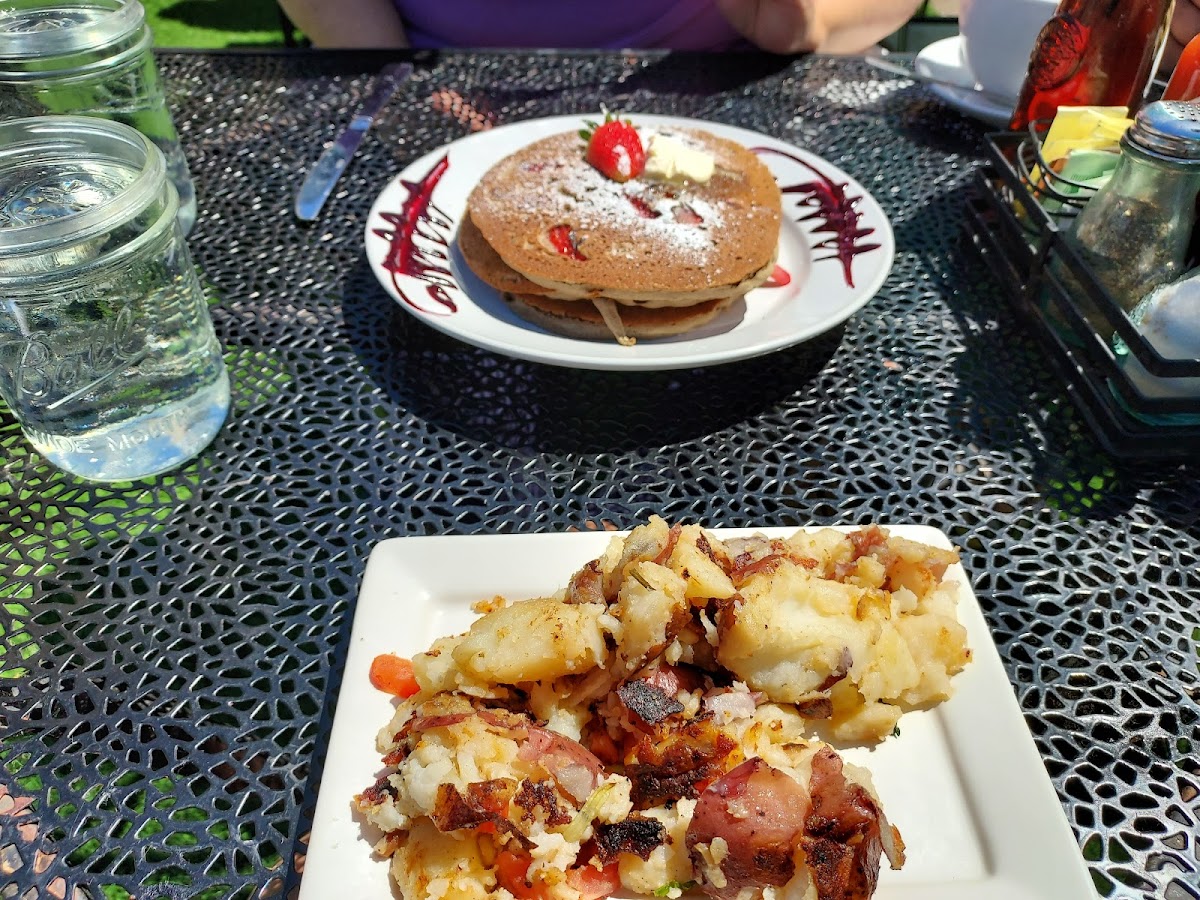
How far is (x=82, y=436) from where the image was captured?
1.34 metres

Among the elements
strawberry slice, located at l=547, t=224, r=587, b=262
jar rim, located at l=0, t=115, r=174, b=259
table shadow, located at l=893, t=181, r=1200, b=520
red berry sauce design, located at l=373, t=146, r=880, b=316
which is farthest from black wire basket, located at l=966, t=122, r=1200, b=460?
jar rim, located at l=0, t=115, r=174, b=259

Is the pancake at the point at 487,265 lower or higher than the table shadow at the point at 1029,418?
higher

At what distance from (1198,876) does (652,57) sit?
8.54ft

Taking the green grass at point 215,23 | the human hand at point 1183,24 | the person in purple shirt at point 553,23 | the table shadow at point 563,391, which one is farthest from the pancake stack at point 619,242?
the green grass at point 215,23

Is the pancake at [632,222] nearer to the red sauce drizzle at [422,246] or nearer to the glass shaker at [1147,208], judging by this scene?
the red sauce drizzle at [422,246]

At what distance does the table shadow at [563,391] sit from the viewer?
5.04 ft

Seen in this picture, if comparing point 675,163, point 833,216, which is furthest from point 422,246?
point 833,216

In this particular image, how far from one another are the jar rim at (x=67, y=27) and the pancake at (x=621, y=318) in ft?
3.04

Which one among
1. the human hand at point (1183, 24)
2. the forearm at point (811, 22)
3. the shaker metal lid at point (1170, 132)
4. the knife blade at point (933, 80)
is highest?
the human hand at point (1183, 24)

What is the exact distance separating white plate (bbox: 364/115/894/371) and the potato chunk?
622 mm

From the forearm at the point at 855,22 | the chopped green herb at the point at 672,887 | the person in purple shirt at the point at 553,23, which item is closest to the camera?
the chopped green herb at the point at 672,887

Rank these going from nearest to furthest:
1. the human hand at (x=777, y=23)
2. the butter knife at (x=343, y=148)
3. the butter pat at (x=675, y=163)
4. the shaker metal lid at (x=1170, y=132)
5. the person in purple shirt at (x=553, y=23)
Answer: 1. the shaker metal lid at (x=1170, y=132)
2. the butter pat at (x=675, y=163)
3. the butter knife at (x=343, y=148)
4. the human hand at (x=777, y=23)
5. the person in purple shirt at (x=553, y=23)

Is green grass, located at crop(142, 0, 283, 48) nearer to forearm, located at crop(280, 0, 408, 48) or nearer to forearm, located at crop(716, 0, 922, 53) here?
forearm, located at crop(280, 0, 408, 48)

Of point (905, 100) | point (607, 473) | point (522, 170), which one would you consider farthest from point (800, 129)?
point (607, 473)
